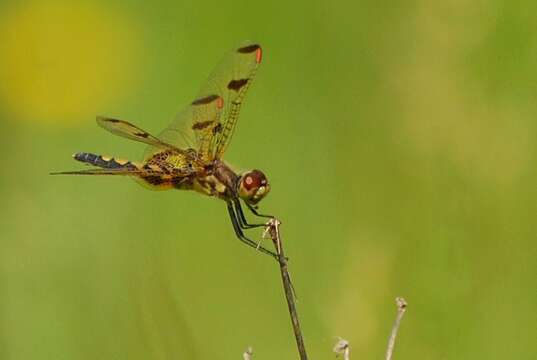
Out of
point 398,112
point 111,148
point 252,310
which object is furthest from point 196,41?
point 252,310

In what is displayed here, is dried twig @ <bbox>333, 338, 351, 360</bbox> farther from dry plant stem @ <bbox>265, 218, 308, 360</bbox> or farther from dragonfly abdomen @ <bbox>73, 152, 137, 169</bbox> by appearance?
dragonfly abdomen @ <bbox>73, 152, 137, 169</bbox>

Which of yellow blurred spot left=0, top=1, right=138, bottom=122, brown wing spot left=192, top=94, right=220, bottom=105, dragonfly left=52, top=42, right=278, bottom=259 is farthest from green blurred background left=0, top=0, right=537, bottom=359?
brown wing spot left=192, top=94, right=220, bottom=105

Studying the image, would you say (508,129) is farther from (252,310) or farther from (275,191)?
(252,310)

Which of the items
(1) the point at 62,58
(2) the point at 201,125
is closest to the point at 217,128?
(2) the point at 201,125

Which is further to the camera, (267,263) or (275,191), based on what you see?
(275,191)

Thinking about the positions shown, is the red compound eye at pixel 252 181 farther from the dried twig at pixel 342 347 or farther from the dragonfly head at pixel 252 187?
the dried twig at pixel 342 347

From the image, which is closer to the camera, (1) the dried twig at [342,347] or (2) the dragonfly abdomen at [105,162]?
(1) the dried twig at [342,347]

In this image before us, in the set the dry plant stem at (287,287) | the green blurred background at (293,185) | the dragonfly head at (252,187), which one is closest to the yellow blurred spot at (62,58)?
the green blurred background at (293,185)
